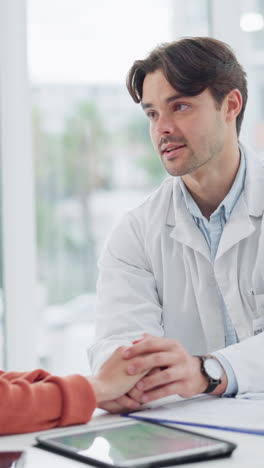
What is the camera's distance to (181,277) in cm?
192

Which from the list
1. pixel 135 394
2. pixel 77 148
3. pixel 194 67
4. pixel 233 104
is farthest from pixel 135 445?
pixel 77 148

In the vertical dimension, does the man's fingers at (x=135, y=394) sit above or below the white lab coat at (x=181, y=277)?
below

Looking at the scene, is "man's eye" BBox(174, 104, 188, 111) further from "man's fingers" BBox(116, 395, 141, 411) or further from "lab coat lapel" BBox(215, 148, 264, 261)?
"man's fingers" BBox(116, 395, 141, 411)

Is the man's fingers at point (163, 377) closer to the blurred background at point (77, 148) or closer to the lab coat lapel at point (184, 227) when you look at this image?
the lab coat lapel at point (184, 227)

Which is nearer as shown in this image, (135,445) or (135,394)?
(135,445)

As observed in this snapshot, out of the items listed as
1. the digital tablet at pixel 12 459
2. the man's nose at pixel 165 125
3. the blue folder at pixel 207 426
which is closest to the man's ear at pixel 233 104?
the man's nose at pixel 165 125

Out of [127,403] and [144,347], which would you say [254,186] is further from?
[127,403]

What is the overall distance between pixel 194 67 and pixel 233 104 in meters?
0.22

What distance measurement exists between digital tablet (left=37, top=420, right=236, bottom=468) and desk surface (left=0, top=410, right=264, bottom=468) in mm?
14

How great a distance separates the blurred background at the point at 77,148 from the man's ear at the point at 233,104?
912 mm

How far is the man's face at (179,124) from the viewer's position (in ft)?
6.23

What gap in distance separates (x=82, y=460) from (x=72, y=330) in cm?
208

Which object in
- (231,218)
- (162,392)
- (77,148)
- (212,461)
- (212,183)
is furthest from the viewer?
(77,148)

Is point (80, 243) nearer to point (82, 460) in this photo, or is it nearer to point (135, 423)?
point (135, 423)
